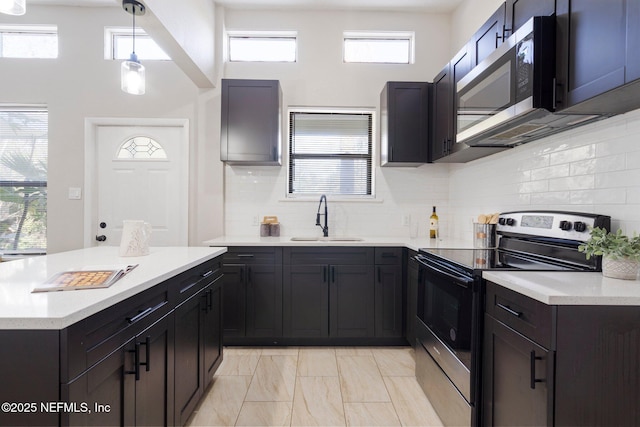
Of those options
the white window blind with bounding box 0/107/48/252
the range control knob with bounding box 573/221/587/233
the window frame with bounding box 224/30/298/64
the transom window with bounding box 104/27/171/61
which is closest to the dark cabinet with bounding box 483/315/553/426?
the range control knob with bounding box 573/221/587/233

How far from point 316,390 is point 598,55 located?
2.35m

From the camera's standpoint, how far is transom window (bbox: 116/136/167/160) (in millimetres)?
3402

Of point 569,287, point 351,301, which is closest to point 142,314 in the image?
point 569,287

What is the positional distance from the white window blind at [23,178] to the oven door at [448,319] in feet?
12.4

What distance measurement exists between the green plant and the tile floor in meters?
1.28

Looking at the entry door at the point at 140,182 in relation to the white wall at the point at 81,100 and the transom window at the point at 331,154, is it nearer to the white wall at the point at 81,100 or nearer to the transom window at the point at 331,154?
the white wall at the point at 81,100

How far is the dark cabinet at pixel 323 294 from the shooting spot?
285 cm

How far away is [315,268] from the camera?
286 centimetres

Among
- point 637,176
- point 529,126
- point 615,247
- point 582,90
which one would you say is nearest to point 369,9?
point 529,126

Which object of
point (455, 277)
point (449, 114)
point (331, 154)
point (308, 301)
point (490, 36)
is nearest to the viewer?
point (455, 277)

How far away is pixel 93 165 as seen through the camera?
337 centimetres

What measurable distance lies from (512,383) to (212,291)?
169 cm

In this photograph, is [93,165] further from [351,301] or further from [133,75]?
[351,301]

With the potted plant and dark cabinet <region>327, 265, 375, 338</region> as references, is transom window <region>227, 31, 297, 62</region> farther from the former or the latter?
the potted plant
